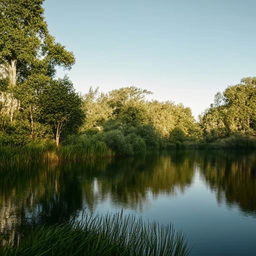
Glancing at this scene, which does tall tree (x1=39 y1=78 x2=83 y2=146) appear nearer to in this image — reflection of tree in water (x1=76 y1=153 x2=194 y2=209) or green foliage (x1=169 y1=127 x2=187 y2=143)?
reflection of tree in water (x1=76 y1=153 x2=194 y2=209)

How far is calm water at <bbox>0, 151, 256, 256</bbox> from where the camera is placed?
36.3ft

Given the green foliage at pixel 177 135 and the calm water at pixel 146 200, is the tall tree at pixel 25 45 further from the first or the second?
the green foliage at pixel 177 135

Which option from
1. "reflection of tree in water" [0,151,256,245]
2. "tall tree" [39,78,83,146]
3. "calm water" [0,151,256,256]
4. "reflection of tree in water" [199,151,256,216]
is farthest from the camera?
"tall tree" [39,78,83,146]

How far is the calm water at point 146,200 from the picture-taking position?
11078 mm

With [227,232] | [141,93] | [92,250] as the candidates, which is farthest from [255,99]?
[92,250]

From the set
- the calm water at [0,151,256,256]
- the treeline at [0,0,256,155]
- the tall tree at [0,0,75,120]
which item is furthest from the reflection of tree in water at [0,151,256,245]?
the tall tree at [0,0,75,120]

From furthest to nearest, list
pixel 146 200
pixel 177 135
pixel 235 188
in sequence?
1. pixel 177 135
2. pixel 235 188
3. pixel 146 200

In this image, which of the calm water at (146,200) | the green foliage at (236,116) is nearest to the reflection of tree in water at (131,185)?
the calm water at (146,200)

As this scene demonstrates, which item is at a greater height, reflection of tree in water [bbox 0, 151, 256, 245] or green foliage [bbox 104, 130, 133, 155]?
green foliage [bbox 104, 130, 133, 155]

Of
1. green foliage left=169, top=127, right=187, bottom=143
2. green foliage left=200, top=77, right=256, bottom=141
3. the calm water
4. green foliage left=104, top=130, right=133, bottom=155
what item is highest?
green foliage left=200, top=77, right=256, bottom=141

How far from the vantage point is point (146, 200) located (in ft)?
54.0

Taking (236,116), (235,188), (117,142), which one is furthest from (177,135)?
(235,188)

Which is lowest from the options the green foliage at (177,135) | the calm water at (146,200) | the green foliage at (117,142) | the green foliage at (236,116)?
the calm water at (146,200)

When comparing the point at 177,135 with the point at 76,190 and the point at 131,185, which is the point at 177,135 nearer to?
the point at 131,185
